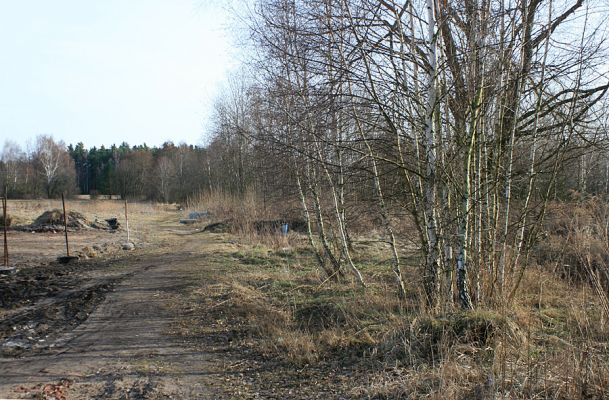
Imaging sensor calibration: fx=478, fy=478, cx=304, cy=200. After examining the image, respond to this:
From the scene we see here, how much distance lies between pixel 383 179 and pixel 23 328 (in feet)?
20.0

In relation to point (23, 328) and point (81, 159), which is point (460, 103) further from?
point (81, 159)

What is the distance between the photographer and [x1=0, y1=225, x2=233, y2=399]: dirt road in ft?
15.8

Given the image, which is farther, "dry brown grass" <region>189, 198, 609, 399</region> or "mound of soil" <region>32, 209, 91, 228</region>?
"mound of soil" <region>32, 209, 91, 228</region>

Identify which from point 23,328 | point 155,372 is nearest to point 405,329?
→ point 155,372

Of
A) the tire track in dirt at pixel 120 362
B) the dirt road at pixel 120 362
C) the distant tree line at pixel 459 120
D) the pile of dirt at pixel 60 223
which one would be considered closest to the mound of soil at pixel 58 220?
the pile of dirt at pixel 60 223

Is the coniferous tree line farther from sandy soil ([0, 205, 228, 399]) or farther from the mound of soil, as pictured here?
the mound of soil

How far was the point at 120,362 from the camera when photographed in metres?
5.68

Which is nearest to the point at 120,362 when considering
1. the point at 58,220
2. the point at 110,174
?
the point at 58,220

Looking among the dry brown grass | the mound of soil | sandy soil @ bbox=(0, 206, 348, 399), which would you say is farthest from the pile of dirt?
the dry brown grass

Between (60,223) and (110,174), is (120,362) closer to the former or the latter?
(60,223)

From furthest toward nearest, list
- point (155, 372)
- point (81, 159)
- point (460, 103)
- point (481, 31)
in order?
point (81, 159), point (460, 103), point (481, 31), point (155, 372)

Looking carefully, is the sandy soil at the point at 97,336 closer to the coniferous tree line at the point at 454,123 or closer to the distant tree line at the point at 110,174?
the coniferous tree line at the point at 454,123

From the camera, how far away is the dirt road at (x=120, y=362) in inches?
190

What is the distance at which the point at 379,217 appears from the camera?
888 cm
